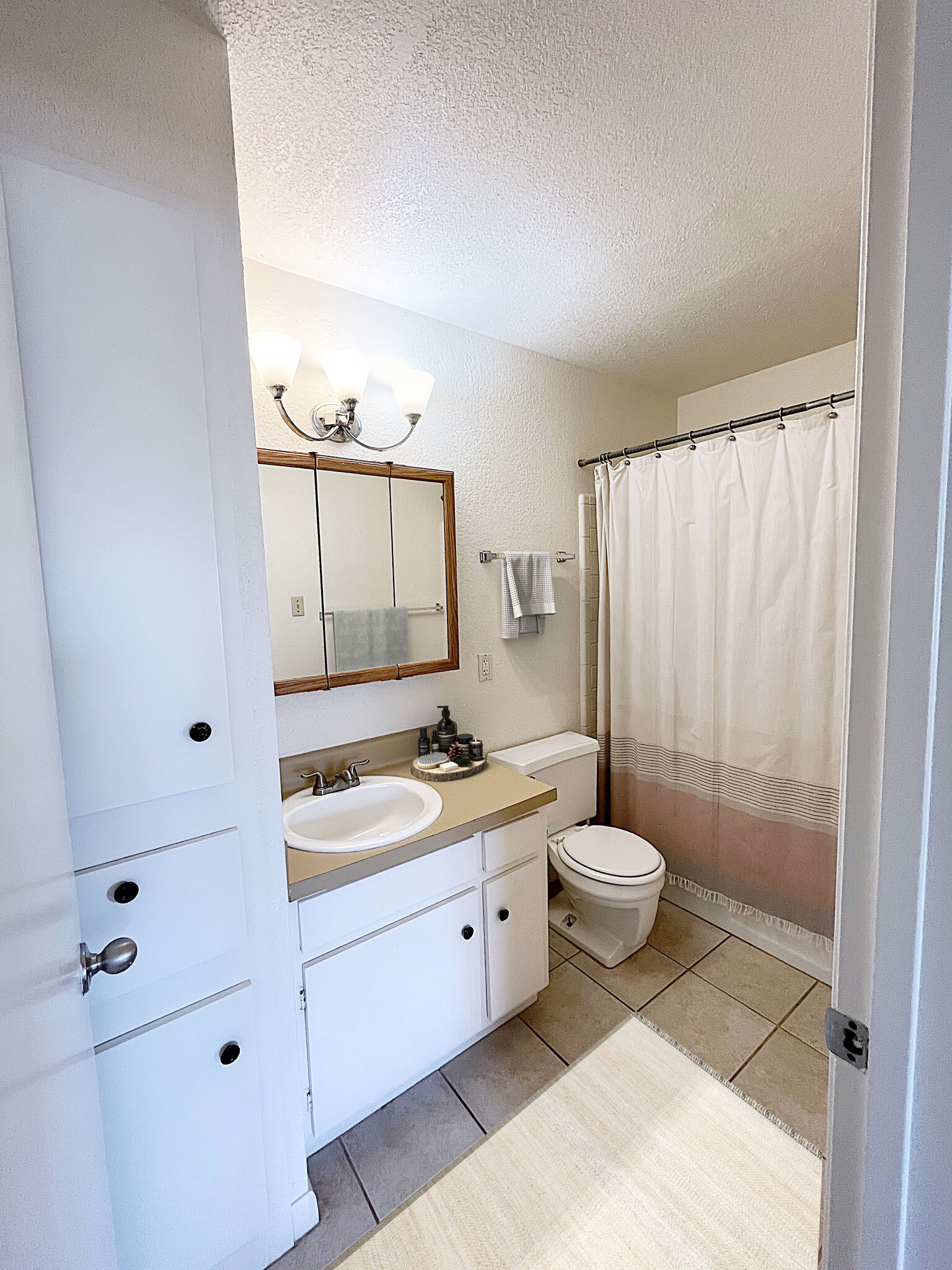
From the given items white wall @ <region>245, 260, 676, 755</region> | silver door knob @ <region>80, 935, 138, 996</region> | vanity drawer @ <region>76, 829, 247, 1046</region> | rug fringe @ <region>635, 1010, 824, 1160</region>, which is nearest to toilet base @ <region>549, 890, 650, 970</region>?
rug fringe @ <region>635, 1010, 824, 1160</region>

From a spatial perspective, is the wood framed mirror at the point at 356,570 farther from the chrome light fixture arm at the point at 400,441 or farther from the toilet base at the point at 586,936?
the toilet base at the point at 586,936

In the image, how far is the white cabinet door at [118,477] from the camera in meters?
0.79

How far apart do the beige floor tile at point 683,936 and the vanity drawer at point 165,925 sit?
66.6 inches

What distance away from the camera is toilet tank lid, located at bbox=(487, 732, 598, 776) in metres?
2.04

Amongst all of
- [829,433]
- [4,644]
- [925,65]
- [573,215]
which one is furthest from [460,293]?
[4,644]

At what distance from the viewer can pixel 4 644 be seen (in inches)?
22.4

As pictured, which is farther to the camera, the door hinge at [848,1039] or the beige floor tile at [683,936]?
the beige floor tile at [683,936]

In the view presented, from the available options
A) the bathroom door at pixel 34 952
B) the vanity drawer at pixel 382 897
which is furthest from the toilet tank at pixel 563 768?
the bathroom door at pixel 34 952

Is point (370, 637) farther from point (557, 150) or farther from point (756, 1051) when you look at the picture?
point (756, 1051)

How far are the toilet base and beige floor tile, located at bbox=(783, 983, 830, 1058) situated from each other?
0.50 m

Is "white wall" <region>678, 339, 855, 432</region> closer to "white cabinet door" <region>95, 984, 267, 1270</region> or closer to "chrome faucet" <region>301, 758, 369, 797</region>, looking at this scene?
"chrome faucet" <region>301, 758, 369, 797</region>

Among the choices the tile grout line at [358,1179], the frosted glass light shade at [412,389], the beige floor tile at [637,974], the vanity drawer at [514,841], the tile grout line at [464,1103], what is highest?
the frosted glass light shade at [412,389]

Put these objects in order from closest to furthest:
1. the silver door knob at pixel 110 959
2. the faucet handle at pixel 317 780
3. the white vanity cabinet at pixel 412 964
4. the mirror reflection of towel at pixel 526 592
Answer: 1. the silver door knob at pixel 110 959
2. the white vanity cabinet at pixel 412 964
3. the faucet handle at pixel 317 780
4. the mirror reflection of towel at pixel 526 592

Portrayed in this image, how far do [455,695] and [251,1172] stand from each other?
137 cm
